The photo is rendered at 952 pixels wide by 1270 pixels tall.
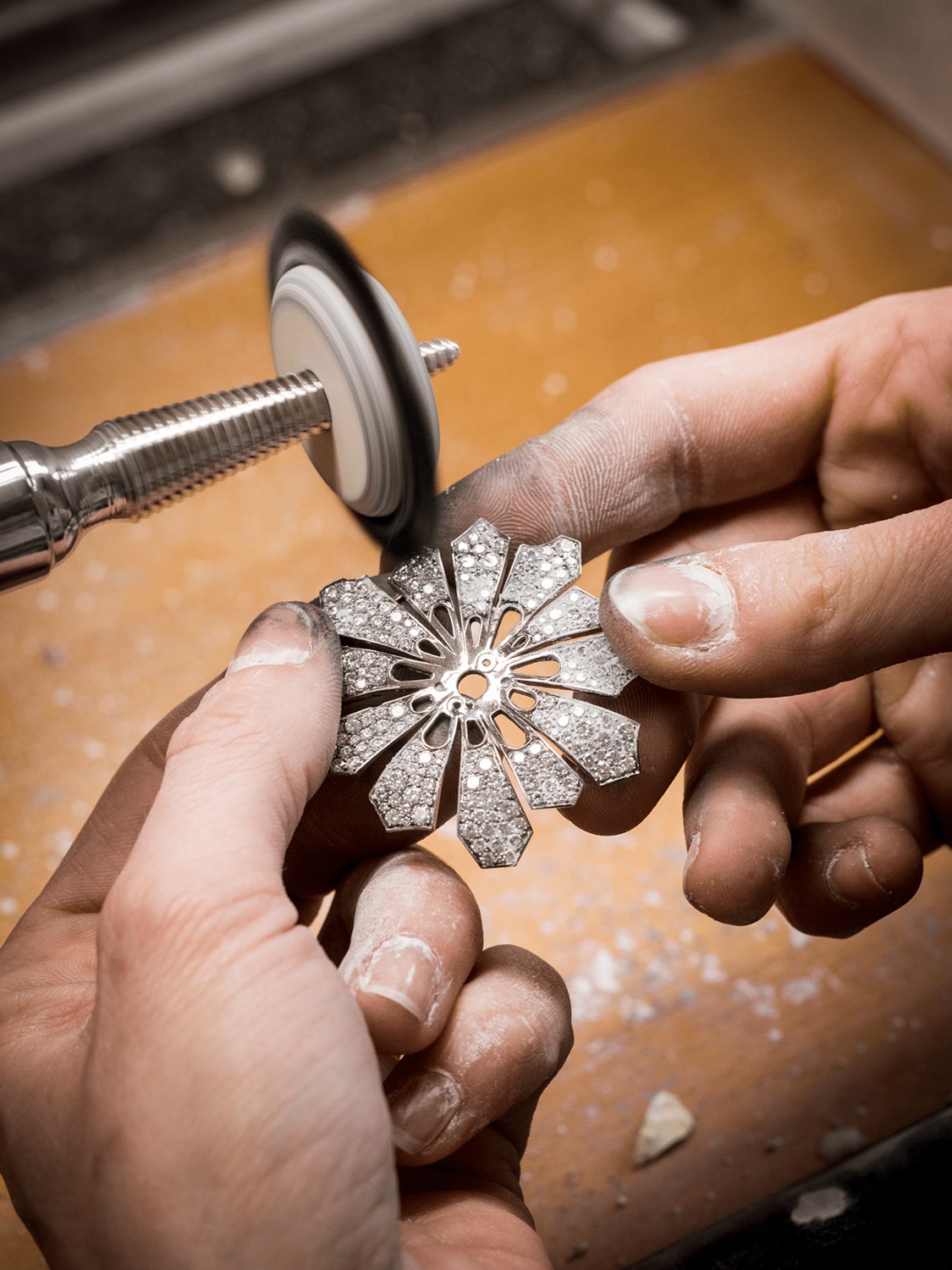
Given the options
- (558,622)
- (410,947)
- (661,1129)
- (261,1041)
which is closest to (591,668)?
(558,622)

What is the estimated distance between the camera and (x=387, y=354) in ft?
2.65

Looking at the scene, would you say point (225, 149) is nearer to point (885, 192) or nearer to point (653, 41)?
point (653, 41)

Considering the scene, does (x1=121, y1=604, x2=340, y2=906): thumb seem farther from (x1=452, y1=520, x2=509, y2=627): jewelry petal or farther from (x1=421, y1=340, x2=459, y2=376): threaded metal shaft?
(x1=421, y1=340, x2=459, y2=376): threaded metal shaft

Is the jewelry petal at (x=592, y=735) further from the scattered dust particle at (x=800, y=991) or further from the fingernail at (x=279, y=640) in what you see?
the scattered dust particle at (x=800, y=991)

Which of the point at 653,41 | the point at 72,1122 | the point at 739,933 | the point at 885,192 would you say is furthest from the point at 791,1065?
the point at 653,41

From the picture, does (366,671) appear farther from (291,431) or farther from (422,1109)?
(422,1109)

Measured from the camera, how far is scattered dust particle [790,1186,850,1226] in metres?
0.96

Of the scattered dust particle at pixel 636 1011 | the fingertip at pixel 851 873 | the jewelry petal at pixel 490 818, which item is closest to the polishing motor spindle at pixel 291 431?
the jewelry petal at pixel 490 818

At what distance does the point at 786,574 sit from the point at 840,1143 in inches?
24.9

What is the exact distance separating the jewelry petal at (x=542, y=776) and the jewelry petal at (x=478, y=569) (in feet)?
0.41

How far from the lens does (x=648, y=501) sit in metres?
1.11

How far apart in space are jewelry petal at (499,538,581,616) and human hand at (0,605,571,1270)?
7.0 inches

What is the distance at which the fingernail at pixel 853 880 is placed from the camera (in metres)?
0.97

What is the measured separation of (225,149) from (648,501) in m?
1.43
